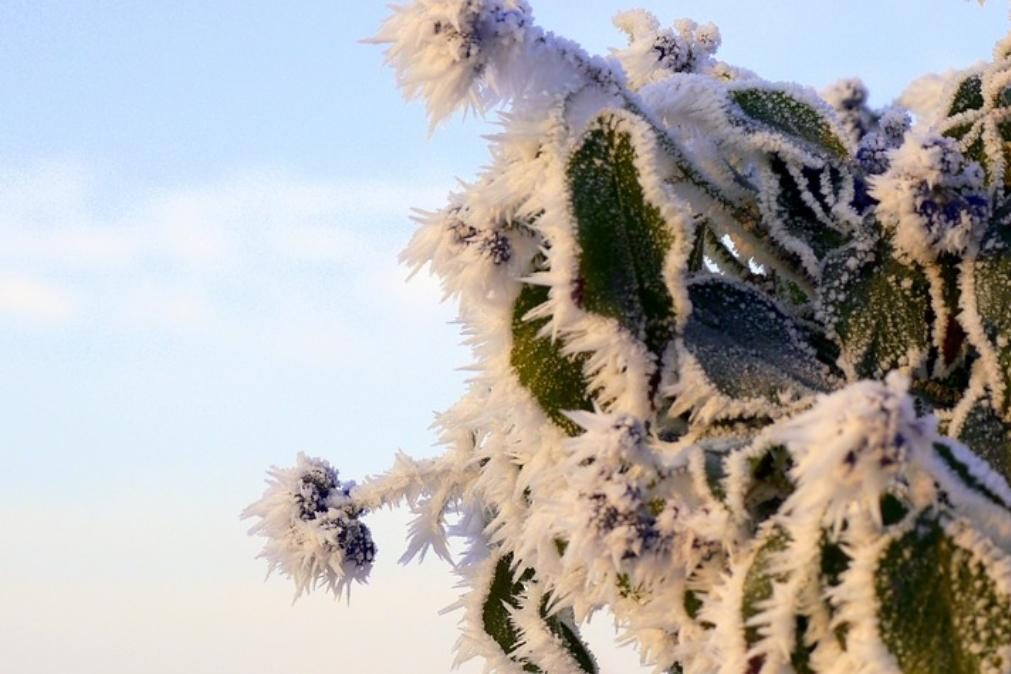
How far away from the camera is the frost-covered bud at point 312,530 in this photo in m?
1.00

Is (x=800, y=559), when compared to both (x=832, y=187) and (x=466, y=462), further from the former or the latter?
(x=466, y=462)

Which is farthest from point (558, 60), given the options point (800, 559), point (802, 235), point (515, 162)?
point (800, 559)

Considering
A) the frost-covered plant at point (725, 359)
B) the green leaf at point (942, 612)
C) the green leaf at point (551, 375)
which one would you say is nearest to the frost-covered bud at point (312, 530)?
the frost-covered plant at point (725, 359)

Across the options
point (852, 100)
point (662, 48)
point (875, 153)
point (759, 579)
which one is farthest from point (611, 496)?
point (852, 100)

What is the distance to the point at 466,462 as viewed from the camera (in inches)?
41.3

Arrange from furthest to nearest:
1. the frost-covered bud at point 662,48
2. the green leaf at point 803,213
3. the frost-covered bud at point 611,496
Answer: the frost-covered bud at point 662,48 → the green leaf at point 803,213 → the frost-covered bud at point 611,496

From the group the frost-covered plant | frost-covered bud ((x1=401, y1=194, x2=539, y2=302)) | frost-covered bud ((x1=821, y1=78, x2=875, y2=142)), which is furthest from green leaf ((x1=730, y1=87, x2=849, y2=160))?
frost-covered bud ((x1=821, y1=78, x2=875, y2=142))

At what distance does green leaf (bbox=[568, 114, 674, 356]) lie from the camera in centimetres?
76

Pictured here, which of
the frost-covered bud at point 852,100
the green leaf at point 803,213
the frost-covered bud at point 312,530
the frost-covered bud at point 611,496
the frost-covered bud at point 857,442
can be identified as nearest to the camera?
the frost-covered bud at point 857,442

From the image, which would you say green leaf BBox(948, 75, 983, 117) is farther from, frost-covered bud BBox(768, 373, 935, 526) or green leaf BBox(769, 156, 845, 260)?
frost-covered bud BBox(768, 373, 935, 526)

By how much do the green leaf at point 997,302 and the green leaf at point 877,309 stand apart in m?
0.04

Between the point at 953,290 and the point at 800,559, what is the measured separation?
0.26 m

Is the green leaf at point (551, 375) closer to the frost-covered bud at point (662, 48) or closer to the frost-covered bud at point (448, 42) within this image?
the frost-covered bud at point (448, 42)

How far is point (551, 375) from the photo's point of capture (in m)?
0.80
